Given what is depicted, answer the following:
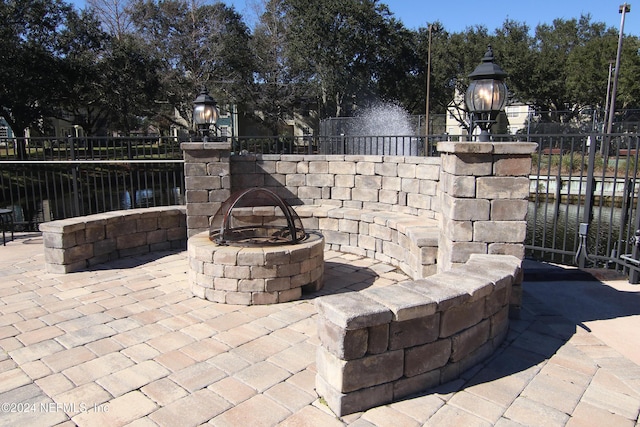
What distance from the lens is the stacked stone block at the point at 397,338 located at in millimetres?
2529

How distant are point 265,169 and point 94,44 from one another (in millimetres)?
16661

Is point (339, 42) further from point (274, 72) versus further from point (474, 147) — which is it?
point (474, 147)

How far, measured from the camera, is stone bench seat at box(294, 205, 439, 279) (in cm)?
526

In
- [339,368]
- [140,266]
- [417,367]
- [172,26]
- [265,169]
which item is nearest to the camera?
[339,368]

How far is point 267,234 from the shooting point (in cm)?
582

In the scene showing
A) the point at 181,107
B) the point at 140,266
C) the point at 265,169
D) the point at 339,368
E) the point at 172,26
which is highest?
the point at 172,26

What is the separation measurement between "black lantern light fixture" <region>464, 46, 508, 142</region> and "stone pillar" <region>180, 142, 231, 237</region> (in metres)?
4.11

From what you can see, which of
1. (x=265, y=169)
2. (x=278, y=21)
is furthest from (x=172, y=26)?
(x=265, y=169)

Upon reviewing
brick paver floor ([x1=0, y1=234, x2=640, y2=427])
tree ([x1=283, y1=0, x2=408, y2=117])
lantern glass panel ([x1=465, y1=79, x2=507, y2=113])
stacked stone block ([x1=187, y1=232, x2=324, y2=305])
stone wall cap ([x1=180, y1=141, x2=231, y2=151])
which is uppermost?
tree ([x1=283, y1=0, x2=408, y2=117])

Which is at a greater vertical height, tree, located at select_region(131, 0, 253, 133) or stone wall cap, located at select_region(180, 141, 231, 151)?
tree, located at select_region(131, 0, 253, 133)

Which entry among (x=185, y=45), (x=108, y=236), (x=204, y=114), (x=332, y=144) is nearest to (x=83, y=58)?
(x=185, y=45)

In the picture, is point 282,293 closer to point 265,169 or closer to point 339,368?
point 339,368

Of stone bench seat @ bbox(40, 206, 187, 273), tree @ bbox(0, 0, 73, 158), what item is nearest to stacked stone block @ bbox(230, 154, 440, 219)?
stone bench seat @ bbox(40, 206, 187, 273)

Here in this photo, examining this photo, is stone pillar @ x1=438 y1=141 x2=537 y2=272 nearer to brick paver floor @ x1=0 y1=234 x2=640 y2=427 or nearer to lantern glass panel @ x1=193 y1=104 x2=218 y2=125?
brick paver floor @ x1=0 y1=234 x2=640 y2=427
